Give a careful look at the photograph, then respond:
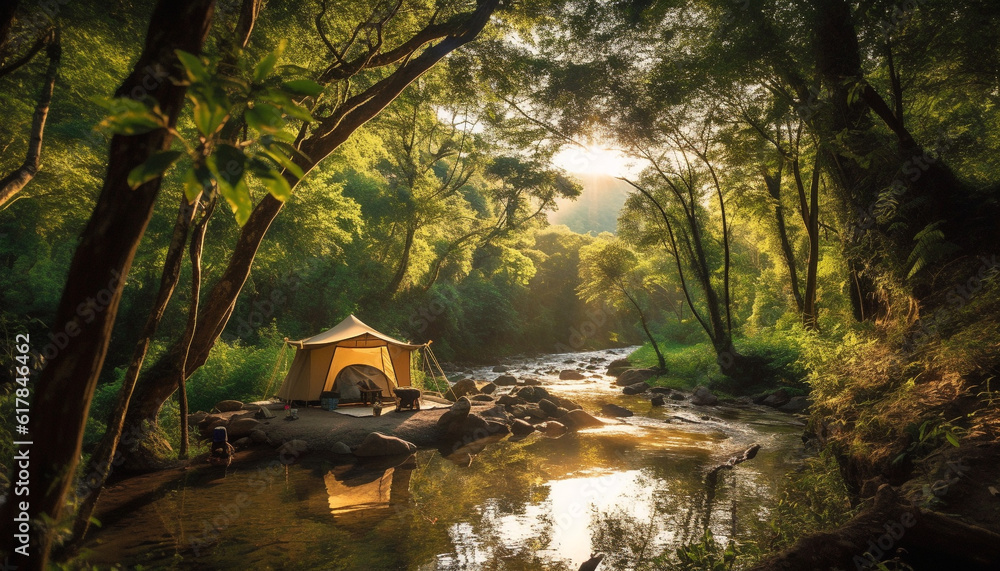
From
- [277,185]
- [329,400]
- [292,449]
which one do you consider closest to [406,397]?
[329,400]

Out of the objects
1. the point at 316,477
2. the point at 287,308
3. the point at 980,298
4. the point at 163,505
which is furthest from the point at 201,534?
the point at 287,308

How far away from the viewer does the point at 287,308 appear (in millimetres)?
24141

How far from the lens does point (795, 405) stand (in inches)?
572

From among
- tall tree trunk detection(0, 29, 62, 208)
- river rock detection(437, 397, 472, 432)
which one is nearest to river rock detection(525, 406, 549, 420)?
river rock detection(437, 397, 472, 432)

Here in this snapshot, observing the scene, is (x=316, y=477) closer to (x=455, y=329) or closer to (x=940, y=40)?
(x=940, y=40)

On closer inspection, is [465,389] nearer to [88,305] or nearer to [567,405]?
[567,405]

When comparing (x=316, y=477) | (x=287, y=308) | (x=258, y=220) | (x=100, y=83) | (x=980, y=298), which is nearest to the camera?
(x=980, y=298)

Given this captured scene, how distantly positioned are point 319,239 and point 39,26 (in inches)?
450

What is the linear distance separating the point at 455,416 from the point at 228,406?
5612 millimetres

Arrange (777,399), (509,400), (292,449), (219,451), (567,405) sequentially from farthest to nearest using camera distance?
(777,399)
(509,400)
(567,405)
(292,449)
(219,451)

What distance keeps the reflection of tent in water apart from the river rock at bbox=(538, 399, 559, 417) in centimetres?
553

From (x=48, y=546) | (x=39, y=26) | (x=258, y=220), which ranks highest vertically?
(x=39, y=26)

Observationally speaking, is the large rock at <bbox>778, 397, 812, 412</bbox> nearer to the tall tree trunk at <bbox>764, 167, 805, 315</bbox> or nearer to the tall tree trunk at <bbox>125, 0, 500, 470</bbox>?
the tall tree trunk at <bbox>764, 167, 805, 315</bbox>

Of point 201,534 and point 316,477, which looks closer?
point 201,534
